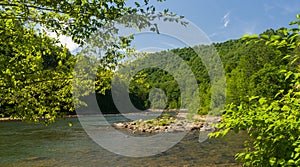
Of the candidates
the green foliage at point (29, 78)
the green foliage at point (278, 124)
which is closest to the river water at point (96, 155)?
the green foliage at point (29, 78)

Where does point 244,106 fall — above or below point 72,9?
below

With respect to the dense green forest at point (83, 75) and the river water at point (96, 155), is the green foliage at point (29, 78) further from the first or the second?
the river water at point (96, 155)

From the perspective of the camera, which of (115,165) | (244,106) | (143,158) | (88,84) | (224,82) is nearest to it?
(244,106)

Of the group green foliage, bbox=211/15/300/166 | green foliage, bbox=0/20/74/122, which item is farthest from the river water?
green foliage, bbox=211/15/300/166

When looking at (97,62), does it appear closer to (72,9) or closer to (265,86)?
(72,9)

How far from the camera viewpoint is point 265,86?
146 feet

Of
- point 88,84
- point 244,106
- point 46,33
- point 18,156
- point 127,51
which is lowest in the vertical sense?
point 18,156

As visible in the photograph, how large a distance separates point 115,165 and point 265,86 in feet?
114

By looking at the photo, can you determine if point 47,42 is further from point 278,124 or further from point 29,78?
point 278,124

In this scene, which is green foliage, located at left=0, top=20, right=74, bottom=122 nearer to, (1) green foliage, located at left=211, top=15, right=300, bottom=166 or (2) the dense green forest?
(2) the dense green forest

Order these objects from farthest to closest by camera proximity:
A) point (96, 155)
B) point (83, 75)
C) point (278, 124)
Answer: point (96, 155), point (83, 75), point (278, 124)

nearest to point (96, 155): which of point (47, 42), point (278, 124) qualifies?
point (47, 42)

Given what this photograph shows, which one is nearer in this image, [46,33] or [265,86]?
[46,33]

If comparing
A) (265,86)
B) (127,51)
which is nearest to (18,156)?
(127,51)
